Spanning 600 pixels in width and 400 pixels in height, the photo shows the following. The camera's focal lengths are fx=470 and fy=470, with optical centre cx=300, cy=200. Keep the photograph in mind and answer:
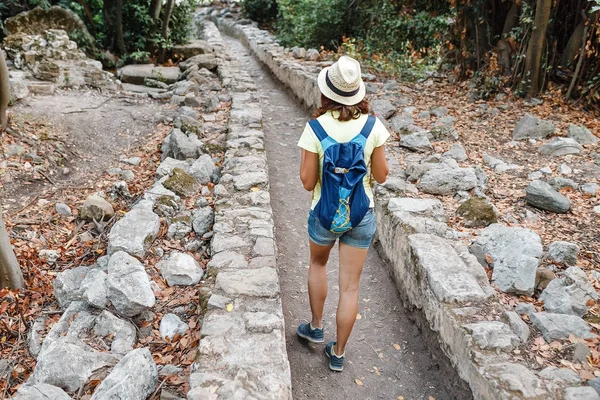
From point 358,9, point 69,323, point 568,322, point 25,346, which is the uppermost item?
point 358,9

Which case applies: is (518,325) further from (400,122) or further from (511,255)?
(400,122)

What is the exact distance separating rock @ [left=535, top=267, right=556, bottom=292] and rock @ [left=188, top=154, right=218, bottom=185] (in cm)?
333

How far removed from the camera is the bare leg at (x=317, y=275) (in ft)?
9.67

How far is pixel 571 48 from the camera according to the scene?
6.73m

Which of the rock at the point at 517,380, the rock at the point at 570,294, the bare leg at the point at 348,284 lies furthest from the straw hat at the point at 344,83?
the rock at the point at 570,294

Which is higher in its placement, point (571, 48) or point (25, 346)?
point (571, 48)

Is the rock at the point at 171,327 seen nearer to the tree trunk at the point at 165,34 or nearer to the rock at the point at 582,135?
the rock at the point at 582,135

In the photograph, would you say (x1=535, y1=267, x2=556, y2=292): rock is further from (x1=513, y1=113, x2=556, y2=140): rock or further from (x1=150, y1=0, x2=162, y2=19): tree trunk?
(x1=150, y1=0, x2=162, y2=19): tree trunk

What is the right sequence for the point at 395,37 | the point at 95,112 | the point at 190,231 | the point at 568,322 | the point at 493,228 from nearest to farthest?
the point at 568,322, the point at 493,228, the point at 190,231, the point at 95,112, the point at 395,37

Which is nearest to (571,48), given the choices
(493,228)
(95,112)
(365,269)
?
(493,228)

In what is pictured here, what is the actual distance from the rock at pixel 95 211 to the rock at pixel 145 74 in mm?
5783

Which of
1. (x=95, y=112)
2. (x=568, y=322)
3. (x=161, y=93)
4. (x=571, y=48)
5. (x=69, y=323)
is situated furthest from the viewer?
(x=161, y=93)

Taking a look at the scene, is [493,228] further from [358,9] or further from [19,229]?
[358,9]

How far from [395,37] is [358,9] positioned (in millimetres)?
1994
